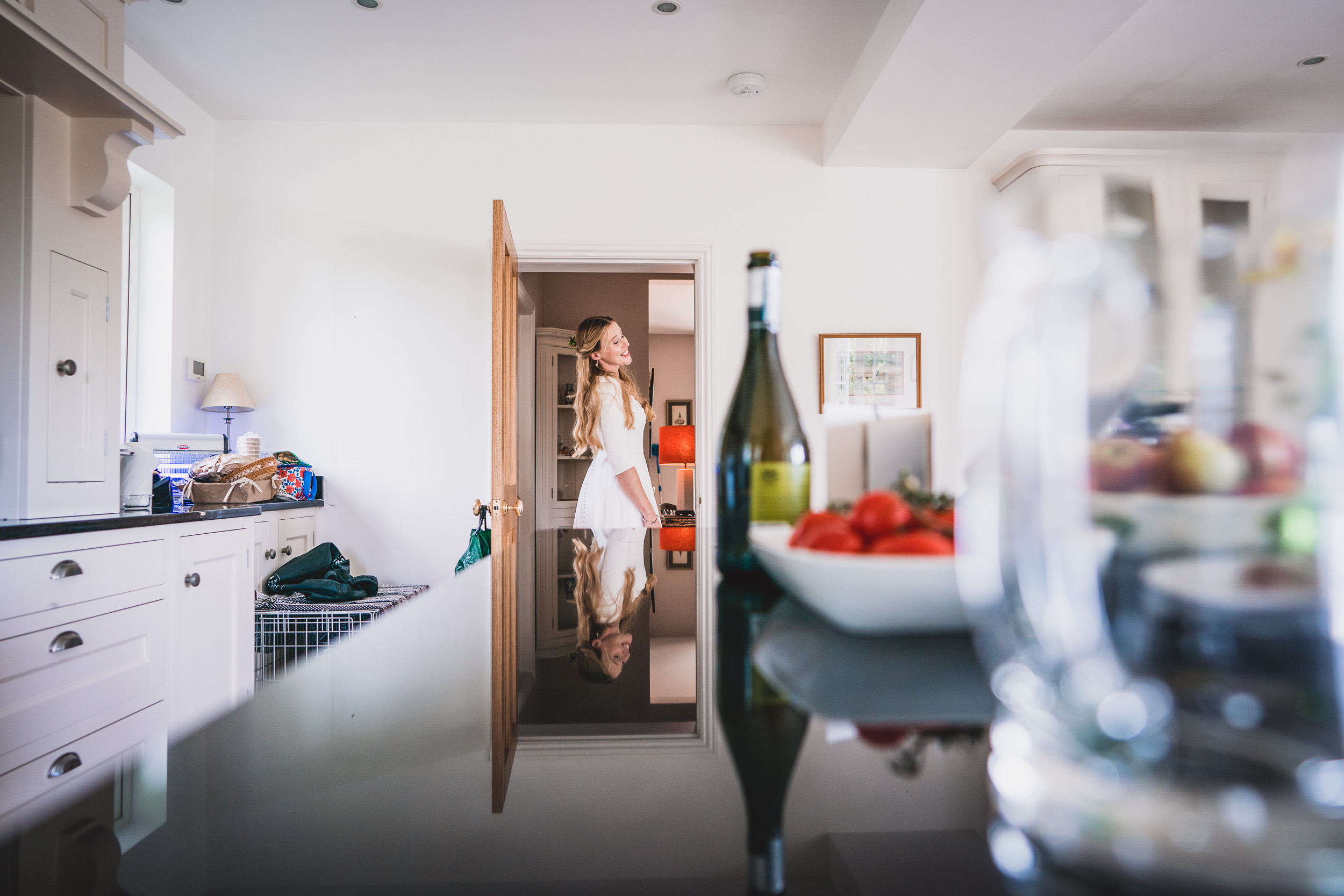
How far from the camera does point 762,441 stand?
61 cm

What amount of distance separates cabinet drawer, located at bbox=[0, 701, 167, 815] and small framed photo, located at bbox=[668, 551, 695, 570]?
3.23 ft

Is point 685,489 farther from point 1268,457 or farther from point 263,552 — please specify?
point 1268,457

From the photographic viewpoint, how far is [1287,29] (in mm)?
2609

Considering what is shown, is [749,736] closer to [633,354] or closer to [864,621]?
[864,621]

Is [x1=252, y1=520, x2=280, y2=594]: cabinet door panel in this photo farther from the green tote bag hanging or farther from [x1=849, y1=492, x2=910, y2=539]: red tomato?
[x1=849, y1=492, x2=910, y2=539]: red tomato

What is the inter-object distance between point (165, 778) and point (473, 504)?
320 cm

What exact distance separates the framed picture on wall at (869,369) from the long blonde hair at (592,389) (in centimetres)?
86

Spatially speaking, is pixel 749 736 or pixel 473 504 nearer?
pixel 749 736

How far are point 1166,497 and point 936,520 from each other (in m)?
0.24

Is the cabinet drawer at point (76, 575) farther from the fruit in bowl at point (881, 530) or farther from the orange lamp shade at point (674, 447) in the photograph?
the orange lamp shade at point (674, 447)

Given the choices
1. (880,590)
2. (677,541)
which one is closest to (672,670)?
(880,590)

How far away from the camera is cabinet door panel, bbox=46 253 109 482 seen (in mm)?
1954

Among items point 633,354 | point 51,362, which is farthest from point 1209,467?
point 633,354

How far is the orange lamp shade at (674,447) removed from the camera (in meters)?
6.07
